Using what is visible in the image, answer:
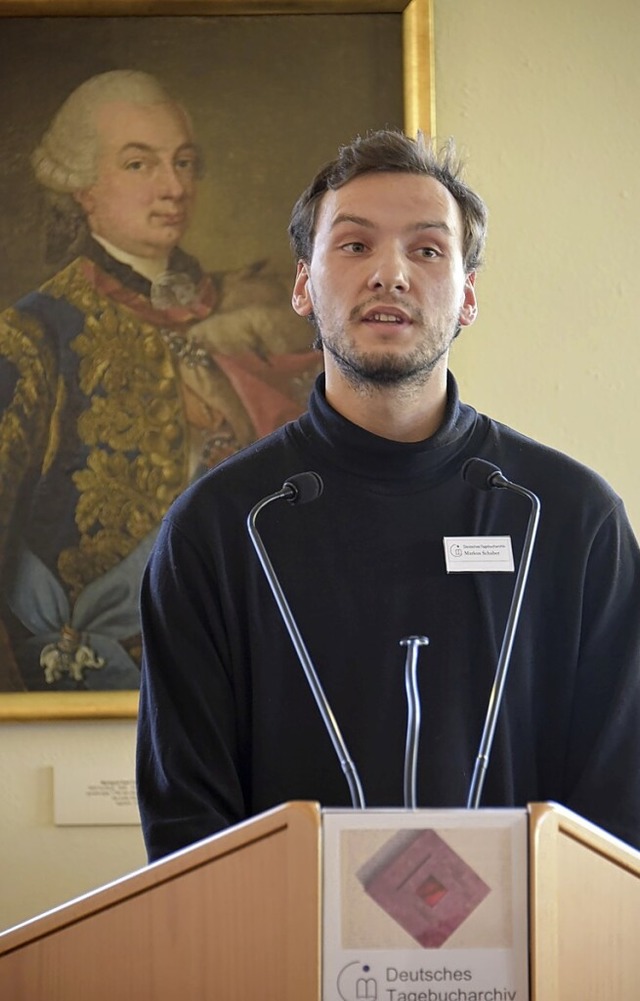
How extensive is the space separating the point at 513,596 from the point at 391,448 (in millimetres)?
257

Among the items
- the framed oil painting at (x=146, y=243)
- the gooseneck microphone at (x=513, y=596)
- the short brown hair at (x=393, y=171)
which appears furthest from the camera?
the framed oil painting at (x=146, y=243)

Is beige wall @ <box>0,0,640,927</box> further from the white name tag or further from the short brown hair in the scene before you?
the white name tag

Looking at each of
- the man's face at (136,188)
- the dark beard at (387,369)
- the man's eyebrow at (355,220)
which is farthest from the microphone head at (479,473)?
the man's face at (136,188)

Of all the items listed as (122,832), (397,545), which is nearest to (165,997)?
(397,545)

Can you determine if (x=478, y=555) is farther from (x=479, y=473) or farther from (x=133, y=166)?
(x=133, y=166)

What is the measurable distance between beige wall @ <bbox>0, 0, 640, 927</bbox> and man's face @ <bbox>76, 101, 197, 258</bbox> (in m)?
0.56

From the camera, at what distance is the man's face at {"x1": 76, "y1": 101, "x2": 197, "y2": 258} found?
2500 millimetres

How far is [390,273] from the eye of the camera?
5.24 ft

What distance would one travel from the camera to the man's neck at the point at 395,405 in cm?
164

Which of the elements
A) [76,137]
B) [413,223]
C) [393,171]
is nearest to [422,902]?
[413,223]

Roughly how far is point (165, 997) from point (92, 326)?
178 centimetres

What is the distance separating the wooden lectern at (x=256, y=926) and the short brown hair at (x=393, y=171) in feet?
3.51

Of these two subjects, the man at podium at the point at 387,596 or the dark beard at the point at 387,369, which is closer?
the man at podium at the point at 387,596

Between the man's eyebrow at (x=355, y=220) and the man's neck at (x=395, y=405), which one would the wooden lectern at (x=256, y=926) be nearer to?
the man's neck at (x=395, y=405)
